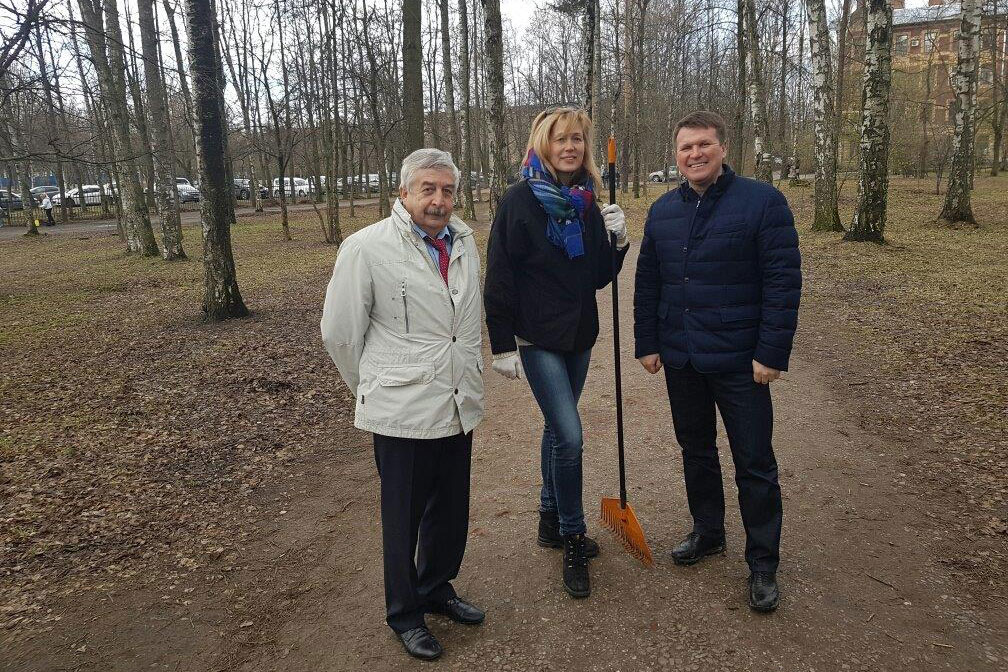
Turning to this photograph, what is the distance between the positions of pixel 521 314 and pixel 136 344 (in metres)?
6.52

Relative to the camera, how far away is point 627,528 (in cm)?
321

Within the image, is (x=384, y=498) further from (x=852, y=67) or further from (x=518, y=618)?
(x=852, y=67)

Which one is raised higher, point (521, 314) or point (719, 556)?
point (521, 314)

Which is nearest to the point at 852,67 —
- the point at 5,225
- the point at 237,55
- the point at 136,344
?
the point at 237,55

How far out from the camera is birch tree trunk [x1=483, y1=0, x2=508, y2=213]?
1089 centimetres

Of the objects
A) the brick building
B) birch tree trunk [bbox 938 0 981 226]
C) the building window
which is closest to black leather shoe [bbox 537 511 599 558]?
birch tree trunk [bbox 938 0 981 226]

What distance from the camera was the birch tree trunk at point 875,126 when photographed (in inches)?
439

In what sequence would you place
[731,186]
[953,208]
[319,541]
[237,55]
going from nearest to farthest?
1. [731,186]
2. [319,541]
3. [953,208]
4. [237,55]

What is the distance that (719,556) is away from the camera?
3.24 metres

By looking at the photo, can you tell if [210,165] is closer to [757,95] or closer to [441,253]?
[441,253]

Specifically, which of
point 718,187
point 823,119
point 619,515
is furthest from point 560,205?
point 823,119

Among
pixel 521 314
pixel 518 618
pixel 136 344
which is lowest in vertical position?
pixel 518 618

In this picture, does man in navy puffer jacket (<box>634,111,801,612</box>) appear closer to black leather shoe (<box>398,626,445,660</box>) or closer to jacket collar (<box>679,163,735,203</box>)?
jacket collar (<box>679,163,735,203</box>)

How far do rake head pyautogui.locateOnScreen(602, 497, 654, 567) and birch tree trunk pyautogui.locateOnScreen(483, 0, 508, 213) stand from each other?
861cm
